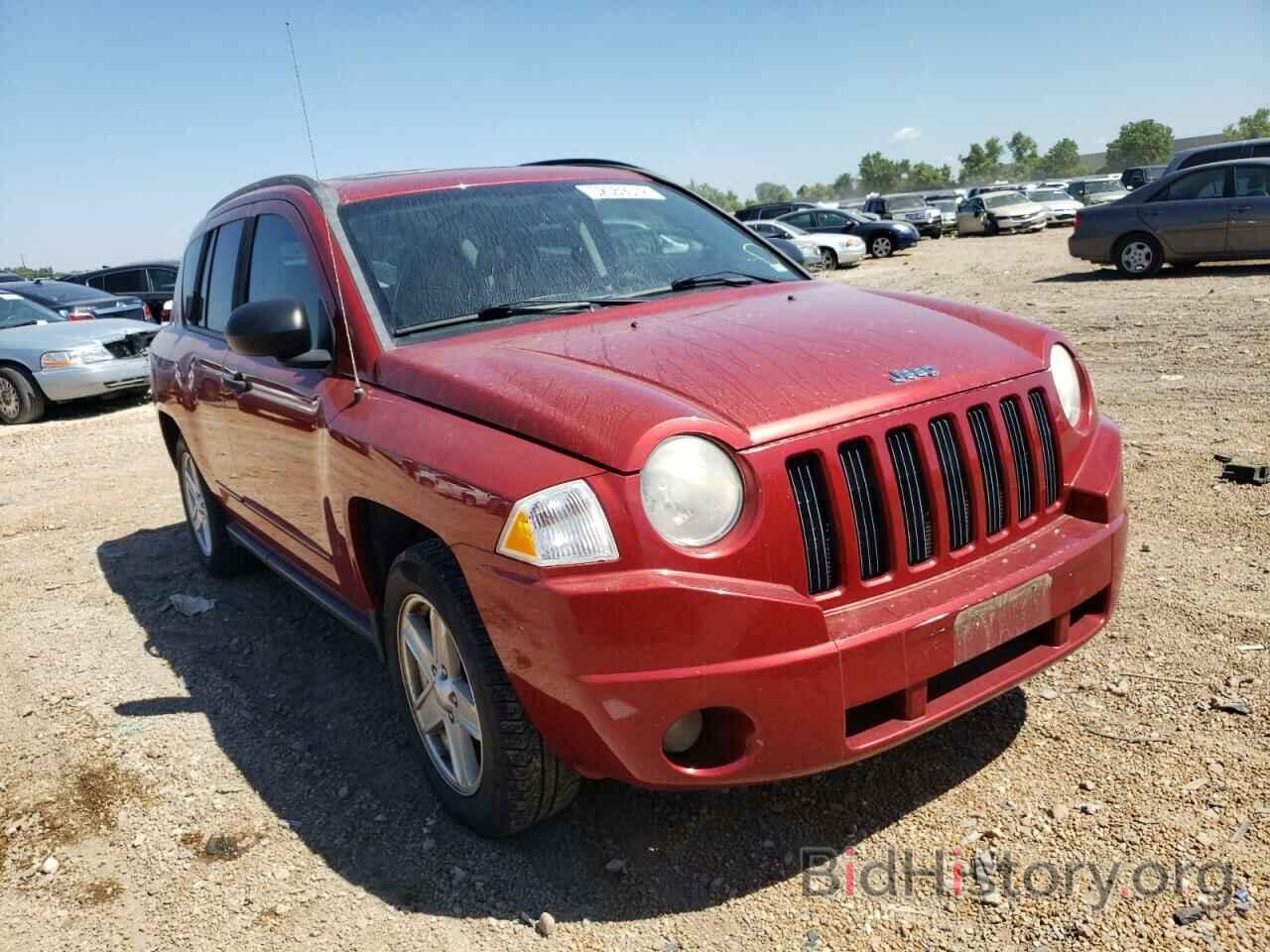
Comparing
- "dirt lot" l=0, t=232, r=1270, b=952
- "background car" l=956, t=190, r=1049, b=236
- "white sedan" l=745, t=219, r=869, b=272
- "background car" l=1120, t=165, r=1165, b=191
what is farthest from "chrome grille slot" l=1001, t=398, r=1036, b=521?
"background car" l=1120, t=165, r=1165, b=191

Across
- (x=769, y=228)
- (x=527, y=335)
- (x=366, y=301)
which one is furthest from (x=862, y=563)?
(x=769, y=228)

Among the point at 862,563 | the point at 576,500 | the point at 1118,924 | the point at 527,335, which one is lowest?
the point at 1118,924

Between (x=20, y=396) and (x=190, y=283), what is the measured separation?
8361 millimetres

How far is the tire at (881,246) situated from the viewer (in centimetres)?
2827

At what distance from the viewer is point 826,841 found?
2.70 m

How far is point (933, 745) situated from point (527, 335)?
1744mm

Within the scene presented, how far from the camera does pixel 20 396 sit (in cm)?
1195

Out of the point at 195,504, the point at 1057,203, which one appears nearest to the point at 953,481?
the point at 195,504

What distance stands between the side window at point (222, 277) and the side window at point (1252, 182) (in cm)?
1364

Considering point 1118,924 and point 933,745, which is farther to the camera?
point 933,745

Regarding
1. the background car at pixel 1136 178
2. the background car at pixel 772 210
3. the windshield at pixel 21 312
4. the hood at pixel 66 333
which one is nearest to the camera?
the hood at pixel 66 333

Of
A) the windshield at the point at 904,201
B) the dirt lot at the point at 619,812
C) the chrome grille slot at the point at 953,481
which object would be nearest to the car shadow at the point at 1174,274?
the dirt lot at the point at 619,812

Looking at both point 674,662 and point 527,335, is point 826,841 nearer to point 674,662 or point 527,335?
point 674,662

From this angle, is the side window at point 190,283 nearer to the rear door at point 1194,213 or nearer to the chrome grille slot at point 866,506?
the chrome grille slot at point 866,506
